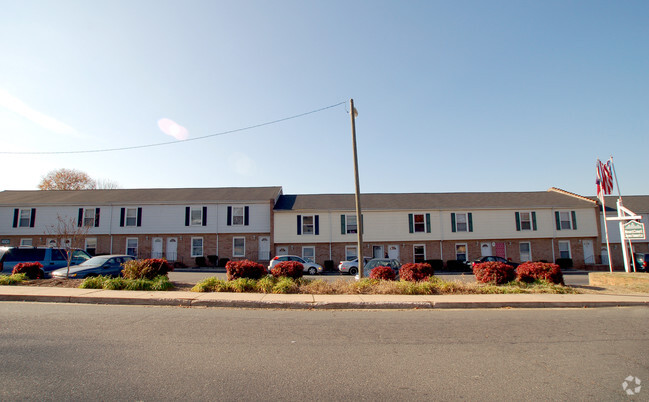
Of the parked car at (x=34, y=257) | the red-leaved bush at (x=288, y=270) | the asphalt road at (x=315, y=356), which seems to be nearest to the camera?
the asphalt road at (x=315, y=356)

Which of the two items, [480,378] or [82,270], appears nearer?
[480,378]

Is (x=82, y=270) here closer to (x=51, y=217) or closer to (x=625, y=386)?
(x=625, y=386)

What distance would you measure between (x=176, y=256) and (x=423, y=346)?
29745 millimetres

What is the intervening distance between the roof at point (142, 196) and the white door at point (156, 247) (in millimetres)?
3332

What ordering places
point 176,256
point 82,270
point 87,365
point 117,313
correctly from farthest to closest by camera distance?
point 176,256 → point 82,270 → point 117,313 → point 87,365

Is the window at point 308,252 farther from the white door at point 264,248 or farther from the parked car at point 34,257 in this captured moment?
the parked car at point 34,257

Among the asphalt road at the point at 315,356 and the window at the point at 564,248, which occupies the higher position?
the window at the point at 564,248

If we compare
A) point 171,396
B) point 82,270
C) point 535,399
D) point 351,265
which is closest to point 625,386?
point 535,399

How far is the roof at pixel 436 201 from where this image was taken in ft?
109

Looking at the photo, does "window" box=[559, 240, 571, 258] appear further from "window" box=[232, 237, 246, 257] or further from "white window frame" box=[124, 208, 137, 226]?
"white window frame" box=[124, 208, 137, 226]

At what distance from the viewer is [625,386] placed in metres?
4.60

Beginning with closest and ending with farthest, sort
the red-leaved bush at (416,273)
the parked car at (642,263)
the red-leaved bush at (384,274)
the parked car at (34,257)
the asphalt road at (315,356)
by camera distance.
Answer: the asphalt road at (315,356) < the red-leaved bush at (416,273) < the red-leaved bush at (384,274) < the parked car at (34,257) < the parked car at (642,263)

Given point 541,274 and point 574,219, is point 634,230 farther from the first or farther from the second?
point 574,219

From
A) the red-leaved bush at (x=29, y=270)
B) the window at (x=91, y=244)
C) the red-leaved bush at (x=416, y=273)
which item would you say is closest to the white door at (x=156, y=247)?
the window at (x=91, y=244)
